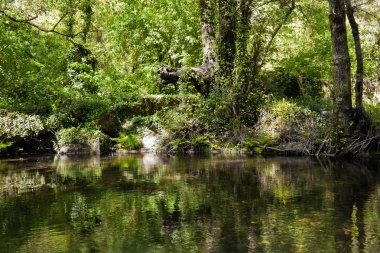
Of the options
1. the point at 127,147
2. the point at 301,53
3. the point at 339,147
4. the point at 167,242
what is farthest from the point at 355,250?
the point at 301,53

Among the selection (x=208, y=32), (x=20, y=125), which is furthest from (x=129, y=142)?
(x=208, y=32)

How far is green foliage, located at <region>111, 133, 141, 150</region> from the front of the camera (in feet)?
58.7

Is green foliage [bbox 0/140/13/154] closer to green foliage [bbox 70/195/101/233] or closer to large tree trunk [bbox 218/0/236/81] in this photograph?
large tree trunk [bbox 218/0/236/81]

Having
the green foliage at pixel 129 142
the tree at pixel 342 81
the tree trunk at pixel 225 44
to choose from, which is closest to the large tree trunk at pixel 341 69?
the tree at pixel 342 81

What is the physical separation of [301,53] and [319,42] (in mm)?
1115

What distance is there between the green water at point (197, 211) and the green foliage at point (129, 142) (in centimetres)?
773

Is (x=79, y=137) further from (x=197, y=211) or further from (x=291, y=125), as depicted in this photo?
(x=197, y=211)

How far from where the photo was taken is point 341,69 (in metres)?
12.7

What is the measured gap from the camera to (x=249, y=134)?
15.8 meters

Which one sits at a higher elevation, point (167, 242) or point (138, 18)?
point (138, 18)

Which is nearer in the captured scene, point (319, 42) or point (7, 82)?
point (7, 82)

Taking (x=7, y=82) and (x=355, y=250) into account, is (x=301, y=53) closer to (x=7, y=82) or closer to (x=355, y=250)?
(x=7, y=82)

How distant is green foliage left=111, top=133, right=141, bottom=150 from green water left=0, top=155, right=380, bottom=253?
25.3 feet

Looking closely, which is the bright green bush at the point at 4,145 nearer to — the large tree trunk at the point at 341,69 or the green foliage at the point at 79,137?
the green foliage at the point at 79,137
